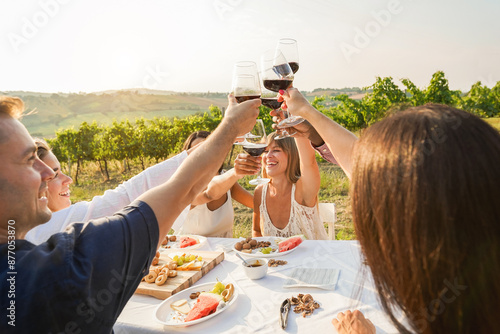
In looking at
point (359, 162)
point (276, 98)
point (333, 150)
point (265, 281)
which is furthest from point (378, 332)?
point (276, 98)

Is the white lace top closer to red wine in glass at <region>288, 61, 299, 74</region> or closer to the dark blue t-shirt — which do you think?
red wine in glass at <region>288, 61, 299, 74</region>

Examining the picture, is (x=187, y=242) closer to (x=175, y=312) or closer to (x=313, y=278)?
(x=175, y=312)

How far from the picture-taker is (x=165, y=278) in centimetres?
218

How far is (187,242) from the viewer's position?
113 inches

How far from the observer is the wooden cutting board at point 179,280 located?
209 cm

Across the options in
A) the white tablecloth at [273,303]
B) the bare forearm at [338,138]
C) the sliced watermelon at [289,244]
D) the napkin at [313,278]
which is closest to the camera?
the white tablecloth at [273,303]

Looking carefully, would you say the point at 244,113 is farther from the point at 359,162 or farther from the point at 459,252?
the point at 459,252

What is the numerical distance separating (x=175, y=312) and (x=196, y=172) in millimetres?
1006

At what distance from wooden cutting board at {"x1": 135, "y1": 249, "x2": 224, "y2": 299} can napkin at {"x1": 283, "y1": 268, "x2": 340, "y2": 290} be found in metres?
0.56

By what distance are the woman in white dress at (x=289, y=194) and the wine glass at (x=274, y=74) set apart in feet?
4.63

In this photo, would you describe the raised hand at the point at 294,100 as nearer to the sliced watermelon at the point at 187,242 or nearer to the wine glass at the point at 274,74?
the wine glass at the point at 274,74

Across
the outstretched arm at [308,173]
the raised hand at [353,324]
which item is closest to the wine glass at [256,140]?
the raised hand at [353,324]

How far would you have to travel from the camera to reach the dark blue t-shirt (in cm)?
92

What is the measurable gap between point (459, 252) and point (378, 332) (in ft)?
3.27
